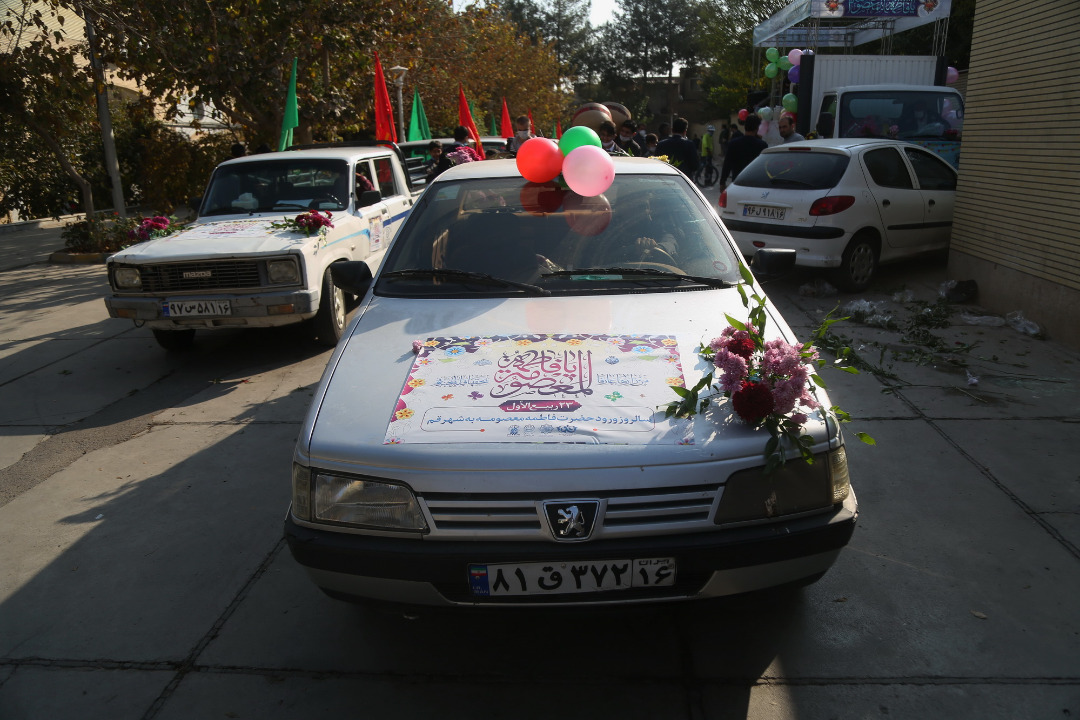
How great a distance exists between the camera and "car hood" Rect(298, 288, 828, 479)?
93.4 inches

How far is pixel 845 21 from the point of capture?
60.1ft

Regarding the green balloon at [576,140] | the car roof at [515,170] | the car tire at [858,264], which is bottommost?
the car tire at [858,264]

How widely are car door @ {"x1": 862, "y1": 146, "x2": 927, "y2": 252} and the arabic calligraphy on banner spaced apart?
647cm

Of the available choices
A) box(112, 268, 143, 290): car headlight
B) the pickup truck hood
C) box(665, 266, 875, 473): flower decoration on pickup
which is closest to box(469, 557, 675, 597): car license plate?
box(665, 266, 875, 473): flower decoration on pickup

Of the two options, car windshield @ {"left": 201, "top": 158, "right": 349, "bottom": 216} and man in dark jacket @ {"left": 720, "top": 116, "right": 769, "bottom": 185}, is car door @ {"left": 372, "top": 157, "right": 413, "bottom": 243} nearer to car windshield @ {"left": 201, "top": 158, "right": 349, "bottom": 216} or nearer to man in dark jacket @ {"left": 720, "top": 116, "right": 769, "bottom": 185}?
car windshield @ {"left": 201, "top": 158, "right": 349, "bottom": 216}

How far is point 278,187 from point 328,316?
5.38 ft

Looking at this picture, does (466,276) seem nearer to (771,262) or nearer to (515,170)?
(515,170)

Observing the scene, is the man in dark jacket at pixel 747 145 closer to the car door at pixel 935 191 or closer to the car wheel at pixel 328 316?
the car door at pixel 935 191

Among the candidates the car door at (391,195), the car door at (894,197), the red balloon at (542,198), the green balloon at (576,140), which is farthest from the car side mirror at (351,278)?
the car door at (894,197)

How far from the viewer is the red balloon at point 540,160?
4.00 metres

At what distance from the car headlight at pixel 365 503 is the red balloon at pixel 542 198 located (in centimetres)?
190

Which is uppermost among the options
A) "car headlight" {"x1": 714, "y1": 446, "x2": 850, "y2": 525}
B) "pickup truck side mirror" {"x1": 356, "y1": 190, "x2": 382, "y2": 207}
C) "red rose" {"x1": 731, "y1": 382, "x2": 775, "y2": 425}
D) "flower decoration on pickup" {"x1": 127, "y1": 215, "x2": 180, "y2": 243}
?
"pickup truck side mirror" {"x1": 356, "y1": 190, "x2": 382, "y2": 207}

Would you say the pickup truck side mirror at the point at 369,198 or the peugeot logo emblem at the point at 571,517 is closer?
the peugeot logo emblem at the point at 571,517

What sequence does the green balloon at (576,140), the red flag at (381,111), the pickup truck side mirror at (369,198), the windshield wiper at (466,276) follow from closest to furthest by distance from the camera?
1. the windshield wiper at (466,276)
2. the green balloon at (576,140)
3. the pickup truck side mirror at (369,198)
4. the red flag at (381,111)
